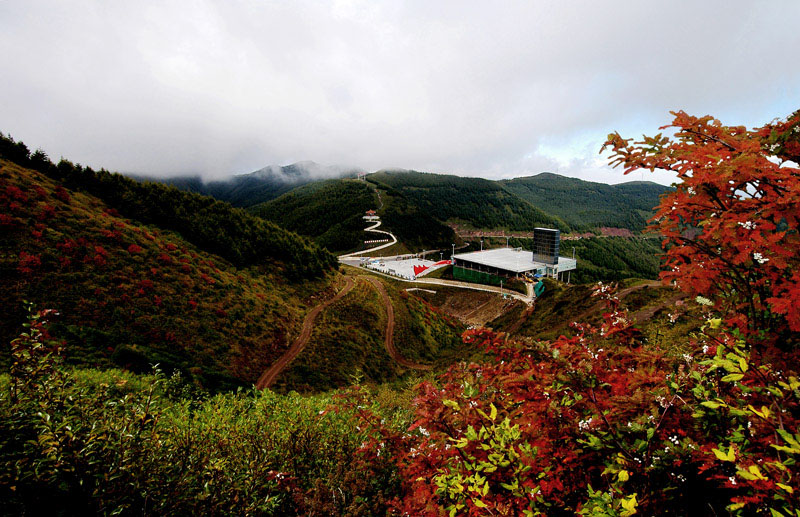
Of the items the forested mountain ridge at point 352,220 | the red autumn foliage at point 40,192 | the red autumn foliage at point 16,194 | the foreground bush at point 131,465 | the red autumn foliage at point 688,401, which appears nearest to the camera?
the red autumn foliage at point 688,401

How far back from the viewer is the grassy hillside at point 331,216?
135125mm

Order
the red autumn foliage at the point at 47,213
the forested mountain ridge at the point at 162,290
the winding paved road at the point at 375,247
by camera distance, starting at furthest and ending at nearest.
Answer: the winding paved road at the point at 375,247 < the red autumn foliage at the point at 47,213 < the forested mountain ridge at the point at 162,290

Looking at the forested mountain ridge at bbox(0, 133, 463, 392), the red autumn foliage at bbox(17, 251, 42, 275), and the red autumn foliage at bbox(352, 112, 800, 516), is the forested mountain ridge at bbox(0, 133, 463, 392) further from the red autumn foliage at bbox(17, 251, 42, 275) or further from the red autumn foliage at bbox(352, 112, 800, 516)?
the red autumn foliage at bbox(352, 112, 800, 516)

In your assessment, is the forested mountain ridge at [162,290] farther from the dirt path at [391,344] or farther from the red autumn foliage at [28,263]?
the dirt path at [391,344]

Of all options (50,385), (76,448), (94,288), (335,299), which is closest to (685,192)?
(76,448)

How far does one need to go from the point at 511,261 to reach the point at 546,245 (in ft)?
31.4

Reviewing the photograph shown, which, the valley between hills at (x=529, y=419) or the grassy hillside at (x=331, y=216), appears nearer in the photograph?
the valley between hills at (x=529, y=419)

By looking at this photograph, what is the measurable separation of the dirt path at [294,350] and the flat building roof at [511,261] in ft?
164

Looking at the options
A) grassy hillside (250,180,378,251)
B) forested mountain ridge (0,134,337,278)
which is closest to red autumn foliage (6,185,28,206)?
forested mountain ridge (0,134,337,278)

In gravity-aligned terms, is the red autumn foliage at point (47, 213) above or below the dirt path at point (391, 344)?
above

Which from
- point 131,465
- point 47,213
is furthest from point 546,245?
point 131,465

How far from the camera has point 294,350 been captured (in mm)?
28422

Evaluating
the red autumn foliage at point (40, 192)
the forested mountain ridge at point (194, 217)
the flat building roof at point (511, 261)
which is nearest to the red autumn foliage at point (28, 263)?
the red autumn foliage at point (40, 192)

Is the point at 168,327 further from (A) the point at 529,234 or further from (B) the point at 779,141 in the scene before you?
(A) the point at 529,234
